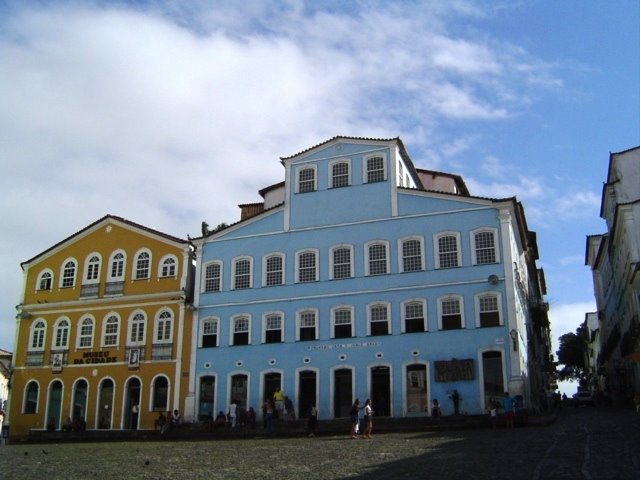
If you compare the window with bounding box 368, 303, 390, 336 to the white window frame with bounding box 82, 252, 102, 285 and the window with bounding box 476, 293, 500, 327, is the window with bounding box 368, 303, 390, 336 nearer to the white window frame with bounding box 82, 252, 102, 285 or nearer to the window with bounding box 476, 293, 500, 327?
the window with bounding box 476, 293, 500, 327

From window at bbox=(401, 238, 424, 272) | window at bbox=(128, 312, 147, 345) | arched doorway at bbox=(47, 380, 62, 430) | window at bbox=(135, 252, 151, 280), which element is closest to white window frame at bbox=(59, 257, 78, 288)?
window at bbox=(135, 252, 151, 280)

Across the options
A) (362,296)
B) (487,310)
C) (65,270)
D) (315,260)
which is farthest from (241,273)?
(487,310)

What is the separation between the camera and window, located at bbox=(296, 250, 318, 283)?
1494 inches

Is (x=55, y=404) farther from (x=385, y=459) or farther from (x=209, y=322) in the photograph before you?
(x=385, y=459)

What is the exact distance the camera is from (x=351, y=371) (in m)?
35.7

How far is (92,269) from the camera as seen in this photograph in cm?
4306

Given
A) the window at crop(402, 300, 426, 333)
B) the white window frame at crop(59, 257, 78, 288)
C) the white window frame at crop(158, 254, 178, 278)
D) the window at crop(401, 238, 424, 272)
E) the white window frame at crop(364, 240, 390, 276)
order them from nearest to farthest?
the window at crop(402, 300, 426, 333)
the window at crop(401, 238, 424, 272)
the white window frame at crop(364, 240, 390, 276)
the white window frame at crop(158, 254, 178, 278)
the white window frame at crop(59, 257, 78, 288)

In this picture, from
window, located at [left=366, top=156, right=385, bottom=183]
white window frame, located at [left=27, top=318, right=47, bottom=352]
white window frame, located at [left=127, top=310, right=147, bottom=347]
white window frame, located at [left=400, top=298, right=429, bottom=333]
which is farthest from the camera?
white window frame, located at [left=27, top=318, right=47, bottom=352]

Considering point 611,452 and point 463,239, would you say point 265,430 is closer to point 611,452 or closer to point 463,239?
point 463,239

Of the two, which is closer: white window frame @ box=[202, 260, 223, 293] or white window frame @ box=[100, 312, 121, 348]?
white window frame @ box=[202, 260, 223, 293]

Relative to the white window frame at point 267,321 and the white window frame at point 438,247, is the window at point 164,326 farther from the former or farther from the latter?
the white window frame at point 438,247

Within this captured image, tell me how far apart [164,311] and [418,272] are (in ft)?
46.2

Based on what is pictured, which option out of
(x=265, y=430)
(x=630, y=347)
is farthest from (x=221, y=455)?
(x=630, y=347)

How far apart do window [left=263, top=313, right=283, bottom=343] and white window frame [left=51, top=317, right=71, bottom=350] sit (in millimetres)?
12022
